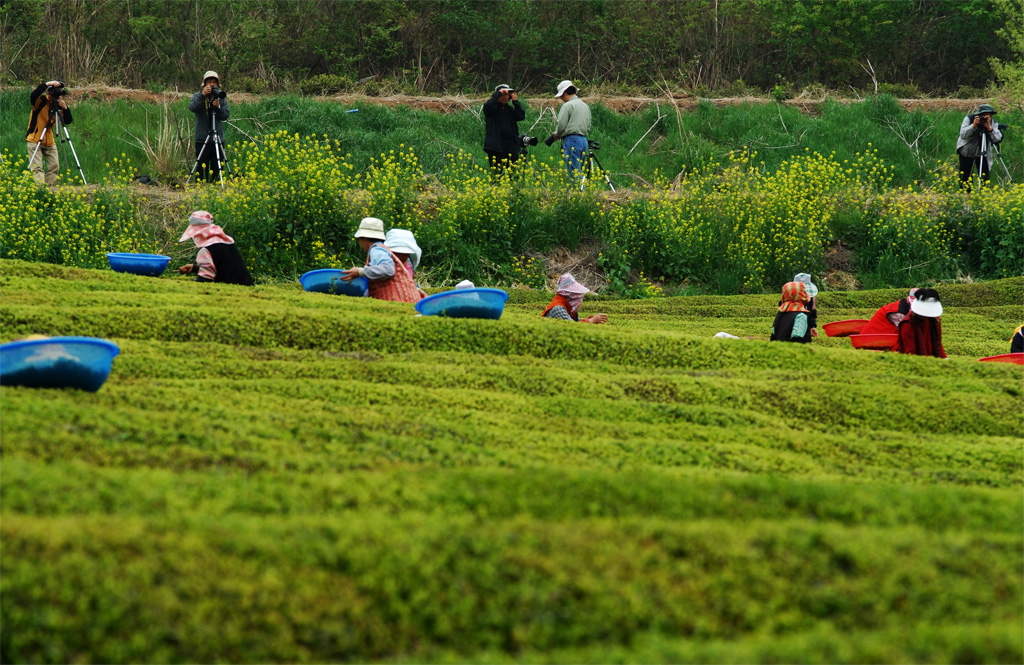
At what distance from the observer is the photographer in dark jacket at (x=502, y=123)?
1475 centimetres

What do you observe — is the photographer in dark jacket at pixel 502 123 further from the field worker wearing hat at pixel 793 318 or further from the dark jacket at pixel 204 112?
the field worker wearing hat at pixel 793 318

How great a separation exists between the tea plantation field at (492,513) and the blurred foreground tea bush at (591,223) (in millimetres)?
6403

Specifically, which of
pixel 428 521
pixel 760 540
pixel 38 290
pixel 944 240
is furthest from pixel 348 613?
pixel 944 240

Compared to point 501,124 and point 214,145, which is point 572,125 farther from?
point 214,145

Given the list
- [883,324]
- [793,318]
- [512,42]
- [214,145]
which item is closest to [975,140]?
[883,324]

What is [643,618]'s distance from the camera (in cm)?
264

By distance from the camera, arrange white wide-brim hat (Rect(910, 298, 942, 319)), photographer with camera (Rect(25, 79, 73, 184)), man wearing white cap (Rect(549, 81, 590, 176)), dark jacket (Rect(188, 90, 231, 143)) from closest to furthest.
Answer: white wide-brim hat (Rect(910, 298, 942, 319))
photographer with camera (Rect(25, 79, 73, 184))
dark jacket (Rect(188, 90, 231, 143))
man wearing white cap (Rect(549, 81, 590, 176))

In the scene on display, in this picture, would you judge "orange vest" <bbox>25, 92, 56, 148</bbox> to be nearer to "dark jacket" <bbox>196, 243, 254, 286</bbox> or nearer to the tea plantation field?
"dark jacket" <bbox>196, 243, 254, 286</bbox>

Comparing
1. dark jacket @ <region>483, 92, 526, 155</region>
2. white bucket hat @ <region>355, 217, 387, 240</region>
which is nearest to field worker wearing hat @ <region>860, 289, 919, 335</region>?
white bucket hat @ <region>355, 217, 387, 240</region>

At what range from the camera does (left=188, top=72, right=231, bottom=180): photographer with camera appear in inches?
540

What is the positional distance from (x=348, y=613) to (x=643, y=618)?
2.62 ft

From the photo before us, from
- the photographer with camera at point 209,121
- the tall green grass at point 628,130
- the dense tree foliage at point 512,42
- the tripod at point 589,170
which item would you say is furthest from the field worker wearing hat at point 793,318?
the dense tree foliage at point 512,42

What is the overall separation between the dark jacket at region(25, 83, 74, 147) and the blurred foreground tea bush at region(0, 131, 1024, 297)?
1079 millimetres

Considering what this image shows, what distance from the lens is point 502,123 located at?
14.9 meters
